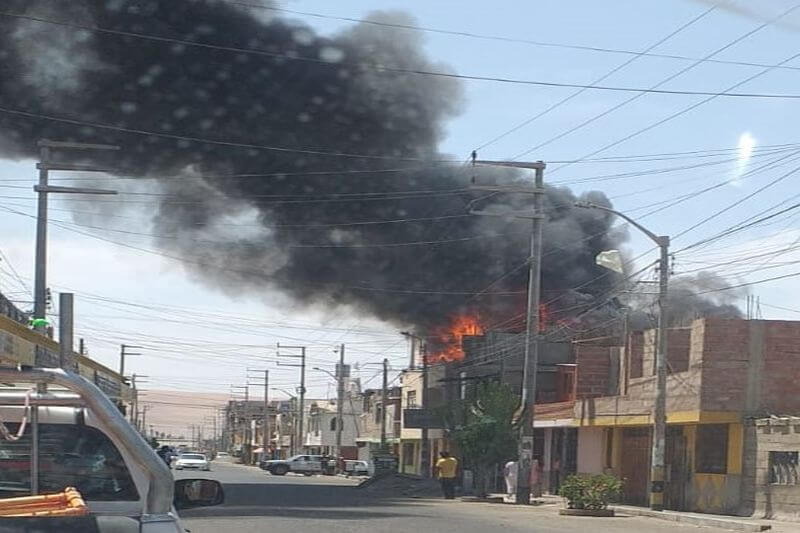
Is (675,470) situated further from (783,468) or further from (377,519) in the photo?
(377,519)

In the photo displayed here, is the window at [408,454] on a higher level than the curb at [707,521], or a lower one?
lower

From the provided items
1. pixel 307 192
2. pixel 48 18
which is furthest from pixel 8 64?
pixel 307 192

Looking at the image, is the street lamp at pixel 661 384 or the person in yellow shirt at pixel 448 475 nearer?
the street lamp at pixel 661 384

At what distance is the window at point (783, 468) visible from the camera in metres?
24.6

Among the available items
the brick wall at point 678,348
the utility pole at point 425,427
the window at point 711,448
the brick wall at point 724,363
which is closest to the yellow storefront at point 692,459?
the window at point 711,448

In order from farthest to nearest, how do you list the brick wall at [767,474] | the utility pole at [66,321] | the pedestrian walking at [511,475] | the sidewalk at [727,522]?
the pedestrian walking at [511,475] < the brick wall at [767,474] < the sidewalk at [727,522] < the utility pole at [66,321]

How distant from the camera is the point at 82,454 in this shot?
16.4 ft

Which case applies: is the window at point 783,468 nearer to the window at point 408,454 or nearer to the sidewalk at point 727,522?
the sidewalk at point 727,522

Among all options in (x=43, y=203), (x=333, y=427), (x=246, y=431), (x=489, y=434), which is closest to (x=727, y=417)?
(x=489, y=434)

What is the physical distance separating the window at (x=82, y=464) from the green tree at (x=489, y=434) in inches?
1154

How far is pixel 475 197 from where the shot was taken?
47.4 meters

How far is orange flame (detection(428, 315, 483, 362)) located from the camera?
5194 cm

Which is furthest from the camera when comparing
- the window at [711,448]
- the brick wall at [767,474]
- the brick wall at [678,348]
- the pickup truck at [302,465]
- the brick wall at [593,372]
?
the pickup truck at [302,465]

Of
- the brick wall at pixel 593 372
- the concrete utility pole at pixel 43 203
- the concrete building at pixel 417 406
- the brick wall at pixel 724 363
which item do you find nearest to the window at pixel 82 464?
the concrete utility pole at pixel 43 203
